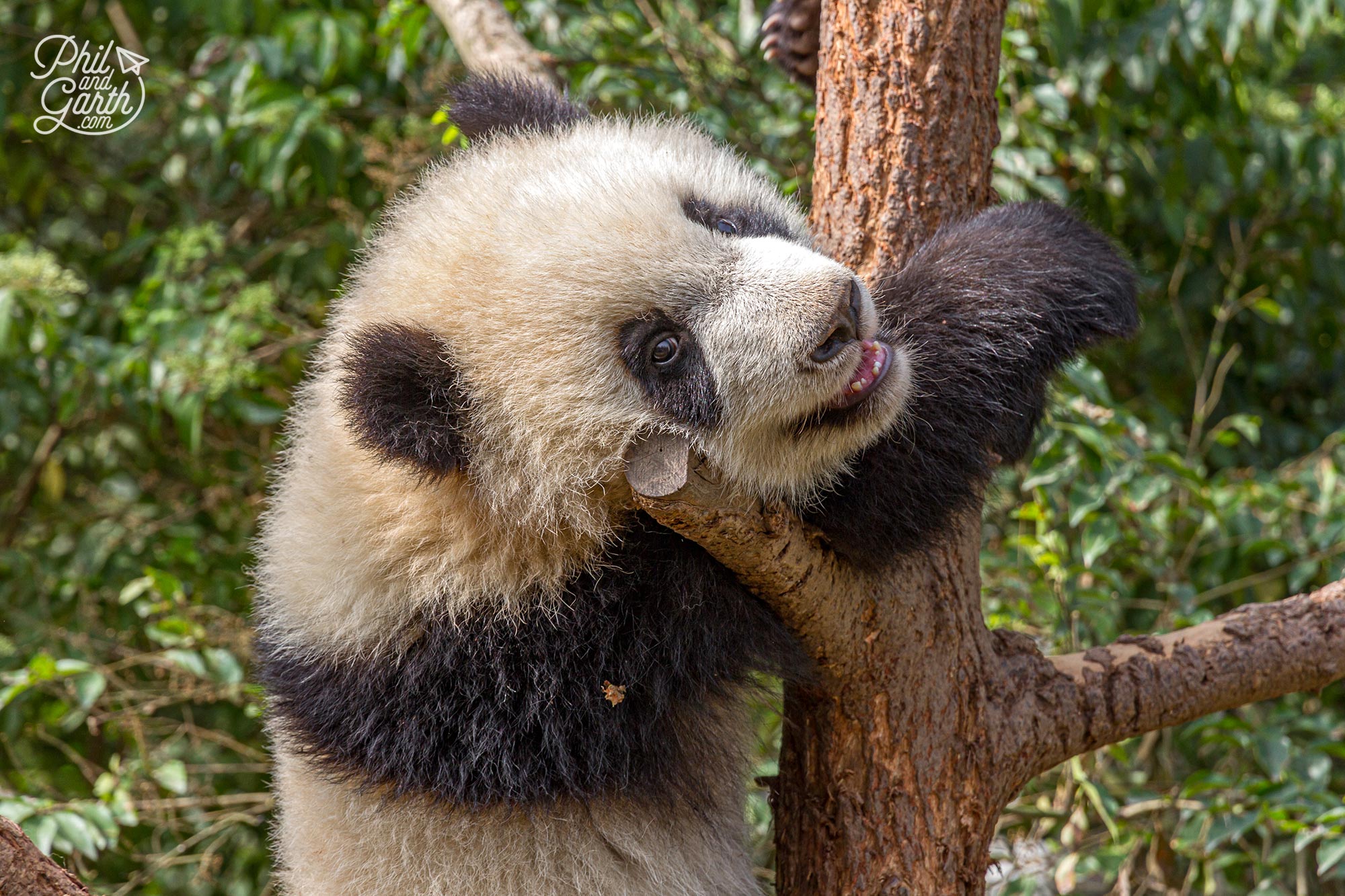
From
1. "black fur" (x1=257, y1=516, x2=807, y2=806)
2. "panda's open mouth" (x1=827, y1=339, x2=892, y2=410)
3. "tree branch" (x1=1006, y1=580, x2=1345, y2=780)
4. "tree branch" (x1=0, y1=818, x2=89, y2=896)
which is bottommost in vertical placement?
"tree branch" (x1=0, y1=818, x2=89, y2=896)

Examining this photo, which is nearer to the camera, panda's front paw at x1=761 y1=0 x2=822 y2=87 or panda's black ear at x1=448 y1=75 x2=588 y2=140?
panda's black ear at x1=448 y1=75 x2=588 y2=140

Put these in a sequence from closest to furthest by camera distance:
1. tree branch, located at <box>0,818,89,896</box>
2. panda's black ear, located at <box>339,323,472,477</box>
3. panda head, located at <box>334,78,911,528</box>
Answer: tree branch, located at <box>0,818,89,896</box>
panda's black ear, located at <box>339,323,472,477</box>
panda head, located at <box>334,78,911,528</box>

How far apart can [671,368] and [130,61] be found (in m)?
3.63

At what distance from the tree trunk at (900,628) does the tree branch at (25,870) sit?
4.48 feet

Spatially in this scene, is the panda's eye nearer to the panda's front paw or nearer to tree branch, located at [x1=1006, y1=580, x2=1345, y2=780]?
tree branch, located at [x1=1006, y1=580, x2=1345, y2=780]

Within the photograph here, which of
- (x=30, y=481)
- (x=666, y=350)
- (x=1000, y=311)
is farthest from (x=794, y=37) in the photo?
(x=30, y=481)

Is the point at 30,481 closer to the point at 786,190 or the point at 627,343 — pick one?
the point at 786,190

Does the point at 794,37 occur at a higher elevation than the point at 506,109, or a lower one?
higher

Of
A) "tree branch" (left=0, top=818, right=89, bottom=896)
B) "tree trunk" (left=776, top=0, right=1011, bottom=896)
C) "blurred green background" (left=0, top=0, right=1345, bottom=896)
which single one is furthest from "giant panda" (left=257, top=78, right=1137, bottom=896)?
"blurred green background" (left=0, top=0, right=1345, bottom=896)

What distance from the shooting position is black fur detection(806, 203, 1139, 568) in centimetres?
244

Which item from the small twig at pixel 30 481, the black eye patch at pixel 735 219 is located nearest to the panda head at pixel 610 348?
the black eye patch at pixel 735 219

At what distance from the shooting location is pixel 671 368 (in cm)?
237

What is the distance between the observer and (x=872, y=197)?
2621 mm

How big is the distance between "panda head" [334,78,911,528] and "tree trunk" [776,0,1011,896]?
0.29 m
